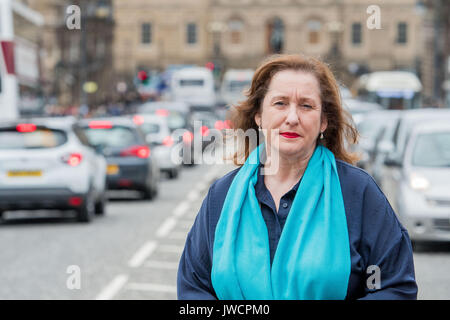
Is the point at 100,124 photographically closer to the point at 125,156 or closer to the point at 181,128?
the point at 125,156

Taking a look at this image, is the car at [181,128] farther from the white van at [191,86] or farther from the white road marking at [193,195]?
the white van at [191,86]

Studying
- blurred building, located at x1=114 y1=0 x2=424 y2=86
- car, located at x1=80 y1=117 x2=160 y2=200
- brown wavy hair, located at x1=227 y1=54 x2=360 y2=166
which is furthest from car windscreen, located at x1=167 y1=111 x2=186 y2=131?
blurred building, located at x1=114 y1=0 x2=424 y2=86

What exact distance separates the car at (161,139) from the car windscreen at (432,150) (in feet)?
48.9

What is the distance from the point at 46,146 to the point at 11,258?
13.8 ft

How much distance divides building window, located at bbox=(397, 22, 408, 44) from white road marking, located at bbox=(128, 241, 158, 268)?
96414 millimetres

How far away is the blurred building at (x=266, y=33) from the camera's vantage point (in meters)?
108

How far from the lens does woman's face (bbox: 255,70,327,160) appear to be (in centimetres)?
417

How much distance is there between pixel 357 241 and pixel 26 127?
1297 cm

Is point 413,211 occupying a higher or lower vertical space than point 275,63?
lower

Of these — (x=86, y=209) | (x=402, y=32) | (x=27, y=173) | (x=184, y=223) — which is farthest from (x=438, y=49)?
(x=402, y=32)
